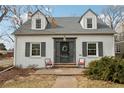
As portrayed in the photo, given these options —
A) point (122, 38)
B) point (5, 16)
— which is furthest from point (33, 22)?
point (122, 38)

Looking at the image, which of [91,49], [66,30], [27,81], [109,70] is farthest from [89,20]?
[27,81]

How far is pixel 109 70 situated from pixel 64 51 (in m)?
7.77

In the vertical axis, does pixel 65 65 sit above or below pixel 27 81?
above

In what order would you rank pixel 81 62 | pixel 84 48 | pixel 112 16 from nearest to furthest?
pixel 81 62
pixel 84 48
pixel 112 16

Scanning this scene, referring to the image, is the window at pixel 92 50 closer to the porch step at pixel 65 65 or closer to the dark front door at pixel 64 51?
the dark front door at pixel 64 51

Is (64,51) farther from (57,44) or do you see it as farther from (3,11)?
(3,11)

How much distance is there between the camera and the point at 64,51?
18234mm

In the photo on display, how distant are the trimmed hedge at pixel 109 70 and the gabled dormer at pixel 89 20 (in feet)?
22.7

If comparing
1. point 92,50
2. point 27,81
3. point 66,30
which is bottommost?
point 27,81

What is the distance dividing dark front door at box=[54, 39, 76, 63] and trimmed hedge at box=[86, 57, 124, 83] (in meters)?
6.13

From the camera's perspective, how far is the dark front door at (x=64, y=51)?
17844mm

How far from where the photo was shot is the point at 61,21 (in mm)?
20062

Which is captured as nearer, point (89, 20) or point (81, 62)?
point (81, 62)
